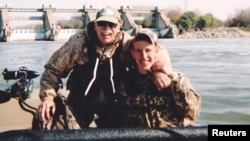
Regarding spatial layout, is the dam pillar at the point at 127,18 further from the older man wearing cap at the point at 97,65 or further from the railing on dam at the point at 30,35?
the older man wearing cap at the point at 97,65

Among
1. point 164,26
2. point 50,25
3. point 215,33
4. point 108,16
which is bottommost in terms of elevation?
point 215,33

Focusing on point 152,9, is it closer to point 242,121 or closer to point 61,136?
point 242,121

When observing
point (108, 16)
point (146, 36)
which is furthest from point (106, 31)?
point (146, 36)

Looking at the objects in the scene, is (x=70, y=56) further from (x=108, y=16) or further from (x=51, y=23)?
(x=51, y=23)

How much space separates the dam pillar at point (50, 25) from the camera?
5953cm

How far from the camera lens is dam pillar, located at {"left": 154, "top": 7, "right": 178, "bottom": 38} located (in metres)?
70.2

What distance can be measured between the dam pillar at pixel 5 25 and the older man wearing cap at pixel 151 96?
184 feet

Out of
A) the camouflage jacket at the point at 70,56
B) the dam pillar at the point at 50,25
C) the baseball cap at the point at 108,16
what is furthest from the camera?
the dam pillar at the point at 50,25

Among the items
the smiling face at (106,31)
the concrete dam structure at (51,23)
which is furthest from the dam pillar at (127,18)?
the smiling face at (106,31)

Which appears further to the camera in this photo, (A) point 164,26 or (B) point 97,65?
(A) point 164,26

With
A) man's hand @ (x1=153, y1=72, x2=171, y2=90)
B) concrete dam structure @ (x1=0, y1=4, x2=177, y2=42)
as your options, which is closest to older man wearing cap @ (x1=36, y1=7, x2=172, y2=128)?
man's hand @ (x1=153, y1=72, x2=171, y2=90)

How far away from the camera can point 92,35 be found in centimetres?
307

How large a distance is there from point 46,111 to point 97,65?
0.63 meters

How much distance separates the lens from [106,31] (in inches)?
116
